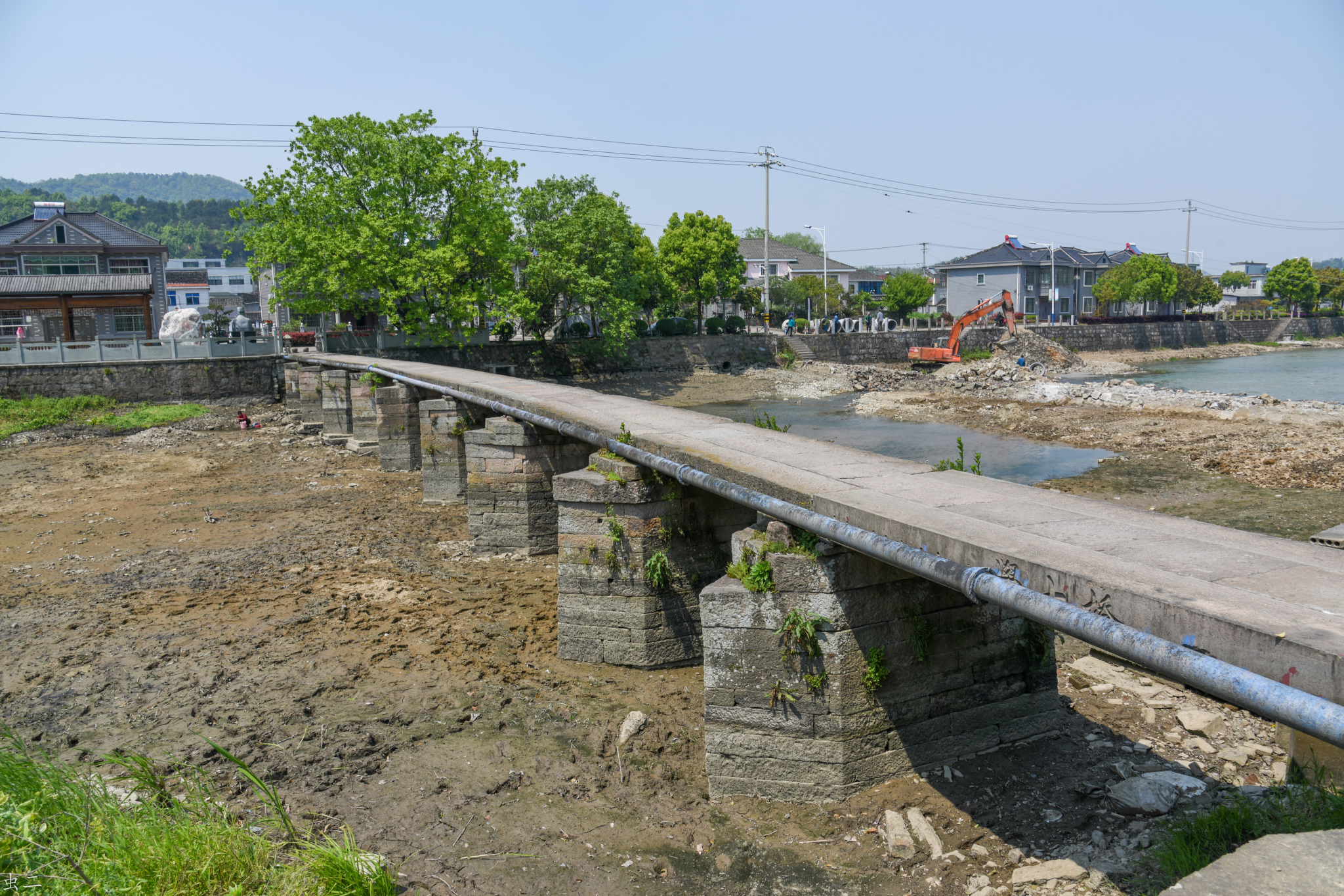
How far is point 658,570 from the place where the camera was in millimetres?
8742

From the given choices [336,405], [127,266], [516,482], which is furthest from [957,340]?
[127,266]

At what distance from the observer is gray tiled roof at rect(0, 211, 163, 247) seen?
45.8 meters

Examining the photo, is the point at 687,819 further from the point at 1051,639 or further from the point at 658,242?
the point at 658,242

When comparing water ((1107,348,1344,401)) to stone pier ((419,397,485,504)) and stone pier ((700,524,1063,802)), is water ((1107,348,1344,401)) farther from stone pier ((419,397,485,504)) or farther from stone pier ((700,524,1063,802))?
stone pier ((700,524,1063,802))

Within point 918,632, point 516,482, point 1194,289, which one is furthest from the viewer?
point 1194,289

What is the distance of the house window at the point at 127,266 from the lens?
1839 inches

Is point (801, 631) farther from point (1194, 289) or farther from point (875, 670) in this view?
point (1194, 289)

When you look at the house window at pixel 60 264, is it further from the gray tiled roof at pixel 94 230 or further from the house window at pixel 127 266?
the gray tiled roof at pixel 94 230

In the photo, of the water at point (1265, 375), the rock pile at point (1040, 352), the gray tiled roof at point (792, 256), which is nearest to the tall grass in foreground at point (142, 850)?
the water at point (1265, 375)

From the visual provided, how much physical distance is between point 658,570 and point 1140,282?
2945 inches

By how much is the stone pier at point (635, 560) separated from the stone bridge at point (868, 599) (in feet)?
0.06

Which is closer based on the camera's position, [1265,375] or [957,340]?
[1265,375]

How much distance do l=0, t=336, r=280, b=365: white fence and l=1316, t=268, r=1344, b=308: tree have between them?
302ft

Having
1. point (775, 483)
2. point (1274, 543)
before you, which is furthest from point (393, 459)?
point (1274, 543)
